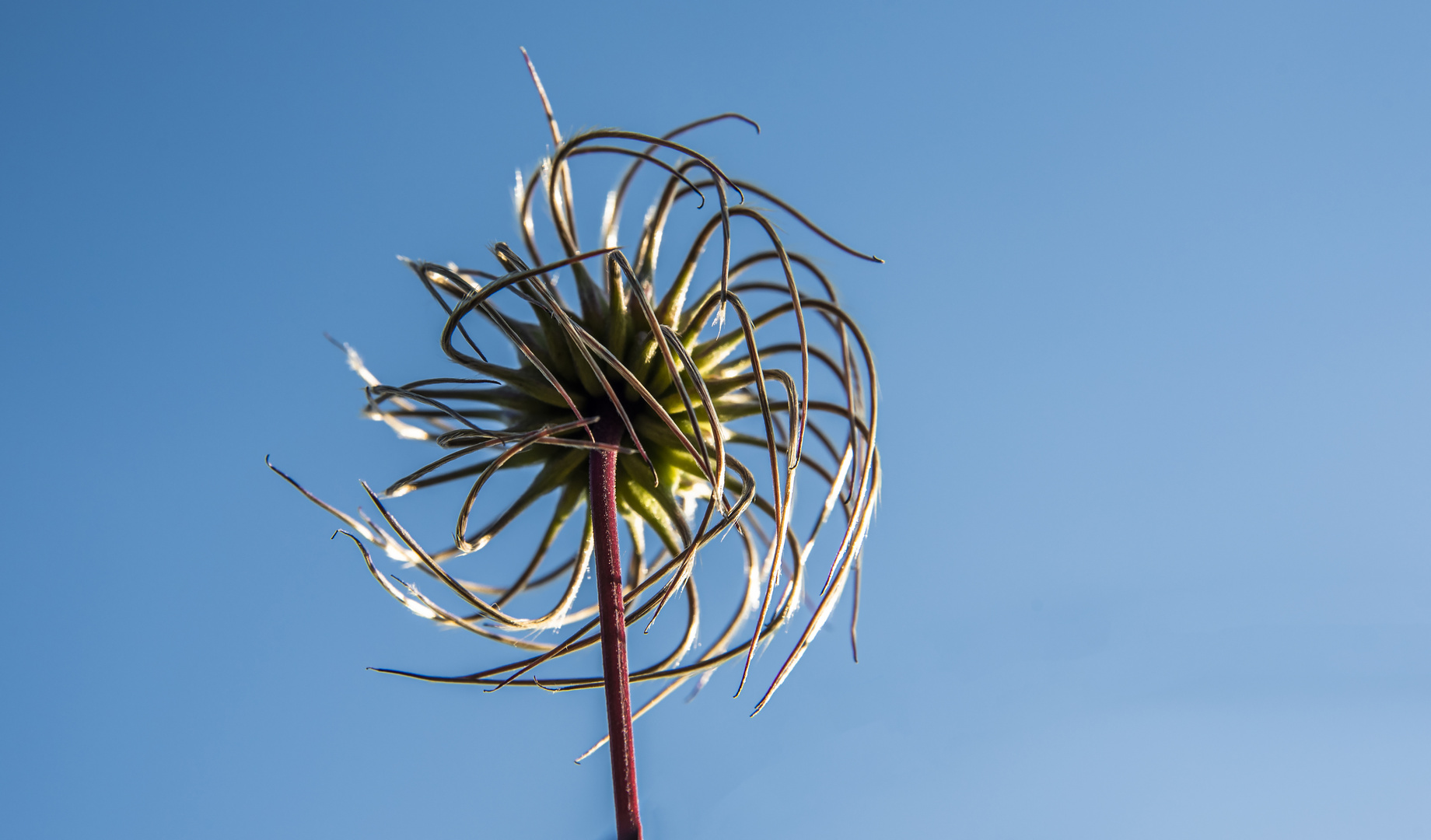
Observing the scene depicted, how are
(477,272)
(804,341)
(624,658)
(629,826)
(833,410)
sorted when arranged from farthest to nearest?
(477,272), (833,410), (804,341), (624,658), (629,826)

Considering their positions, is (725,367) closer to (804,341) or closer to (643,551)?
(804,341)

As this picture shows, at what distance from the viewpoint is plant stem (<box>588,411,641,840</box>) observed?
276cm

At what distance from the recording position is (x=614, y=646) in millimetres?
3004

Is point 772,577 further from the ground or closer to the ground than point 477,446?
closer to the ground

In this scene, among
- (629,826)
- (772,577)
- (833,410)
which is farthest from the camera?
(833,410)

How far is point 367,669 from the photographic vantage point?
3.77 meters

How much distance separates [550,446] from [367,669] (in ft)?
3.91

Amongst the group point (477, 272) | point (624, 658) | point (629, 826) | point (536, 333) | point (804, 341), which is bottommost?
point (629, 826)

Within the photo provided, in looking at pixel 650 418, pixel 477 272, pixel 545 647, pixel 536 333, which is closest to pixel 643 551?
pixel 545 647

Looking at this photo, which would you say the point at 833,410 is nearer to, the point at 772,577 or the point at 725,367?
the point at 725,367

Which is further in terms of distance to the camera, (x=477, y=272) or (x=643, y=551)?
(x=477, y=272)

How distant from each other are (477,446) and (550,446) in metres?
0.44

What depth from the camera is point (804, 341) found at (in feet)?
12.3

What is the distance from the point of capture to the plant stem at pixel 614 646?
9.05 feet
